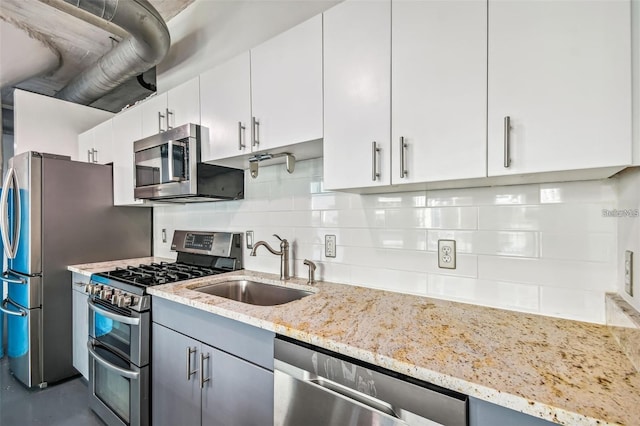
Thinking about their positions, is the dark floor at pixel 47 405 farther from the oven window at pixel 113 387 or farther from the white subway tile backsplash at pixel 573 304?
the white subway tile backsplash at pixel 573 304

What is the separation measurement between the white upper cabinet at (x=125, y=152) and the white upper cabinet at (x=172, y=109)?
0.44ft

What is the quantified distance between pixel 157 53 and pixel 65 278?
6.48 feet

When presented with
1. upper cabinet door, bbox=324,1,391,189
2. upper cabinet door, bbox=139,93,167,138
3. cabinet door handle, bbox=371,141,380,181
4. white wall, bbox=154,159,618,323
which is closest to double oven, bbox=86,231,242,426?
white wall, bbox=154,159,618,323

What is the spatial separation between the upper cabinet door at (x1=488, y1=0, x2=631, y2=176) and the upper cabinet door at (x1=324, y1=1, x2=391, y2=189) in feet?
1.27

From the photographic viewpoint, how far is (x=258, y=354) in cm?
119

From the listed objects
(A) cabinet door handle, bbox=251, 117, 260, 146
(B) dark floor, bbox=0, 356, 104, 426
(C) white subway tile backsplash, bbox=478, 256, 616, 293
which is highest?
(A) cabinet door handle, bbox=251, 117, 260, 146

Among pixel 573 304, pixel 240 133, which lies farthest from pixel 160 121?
pixel 573 304

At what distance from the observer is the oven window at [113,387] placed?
174cm

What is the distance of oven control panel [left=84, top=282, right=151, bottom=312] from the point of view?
167 centimetres

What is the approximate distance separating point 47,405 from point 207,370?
178cm

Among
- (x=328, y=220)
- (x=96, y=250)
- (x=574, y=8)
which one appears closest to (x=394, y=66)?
(x=574, y=8)

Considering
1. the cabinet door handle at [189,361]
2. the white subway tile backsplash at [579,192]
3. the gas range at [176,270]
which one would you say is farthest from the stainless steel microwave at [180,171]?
the white subway tile backsplash at [579,192]

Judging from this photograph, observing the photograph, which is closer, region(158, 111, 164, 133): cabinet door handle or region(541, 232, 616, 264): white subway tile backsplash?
region(541, 232, 616, 264): white subway tile backsplash

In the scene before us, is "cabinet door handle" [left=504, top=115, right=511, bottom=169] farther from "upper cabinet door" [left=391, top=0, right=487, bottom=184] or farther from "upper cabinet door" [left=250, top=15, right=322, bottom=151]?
"upper cabinet door" [left=250, top=15, right=322, bottom=151]
